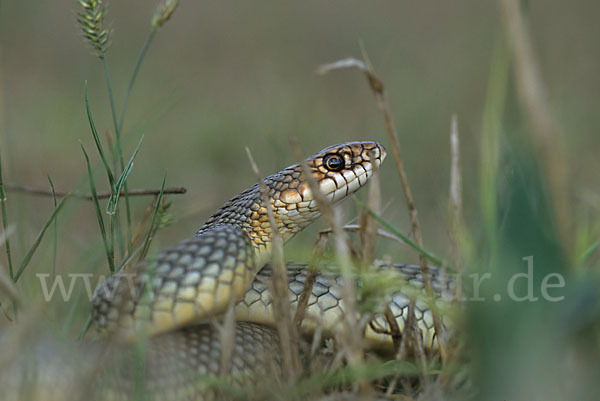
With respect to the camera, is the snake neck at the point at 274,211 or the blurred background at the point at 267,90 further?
the blurred background at the point at 267,90

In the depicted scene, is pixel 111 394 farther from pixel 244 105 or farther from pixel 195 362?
pixel 244 105

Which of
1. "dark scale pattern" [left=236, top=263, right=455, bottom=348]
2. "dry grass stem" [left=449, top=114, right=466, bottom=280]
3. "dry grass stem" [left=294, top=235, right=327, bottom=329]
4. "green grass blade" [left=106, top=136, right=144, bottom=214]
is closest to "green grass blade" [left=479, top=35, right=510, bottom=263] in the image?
"dry grass stem" [left=449, top=114, right=466, bottom=280]

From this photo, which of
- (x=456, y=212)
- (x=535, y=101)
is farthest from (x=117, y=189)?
(x=535, y=101)

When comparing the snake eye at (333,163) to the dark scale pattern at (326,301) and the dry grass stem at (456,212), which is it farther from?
the dry grass stem at (456,212)

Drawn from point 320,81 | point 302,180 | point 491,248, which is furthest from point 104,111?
point 491,248

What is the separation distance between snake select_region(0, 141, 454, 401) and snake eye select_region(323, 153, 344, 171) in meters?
0.15

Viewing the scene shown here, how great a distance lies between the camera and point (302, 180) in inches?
124

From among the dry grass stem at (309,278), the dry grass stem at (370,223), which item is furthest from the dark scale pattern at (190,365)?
the dry grass stem at (370,223)

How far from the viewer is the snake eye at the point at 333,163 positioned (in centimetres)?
325

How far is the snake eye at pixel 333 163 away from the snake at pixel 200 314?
0.15m

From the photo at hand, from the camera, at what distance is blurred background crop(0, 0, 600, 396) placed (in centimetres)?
693

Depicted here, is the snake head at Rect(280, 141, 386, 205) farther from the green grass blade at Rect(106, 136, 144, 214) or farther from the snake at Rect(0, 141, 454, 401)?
the green grass blade at Rect(106, 136, 144, 214)

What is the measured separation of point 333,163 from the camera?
10.7 ft

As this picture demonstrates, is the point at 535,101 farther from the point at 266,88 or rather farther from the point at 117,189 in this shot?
the point at 266,88
